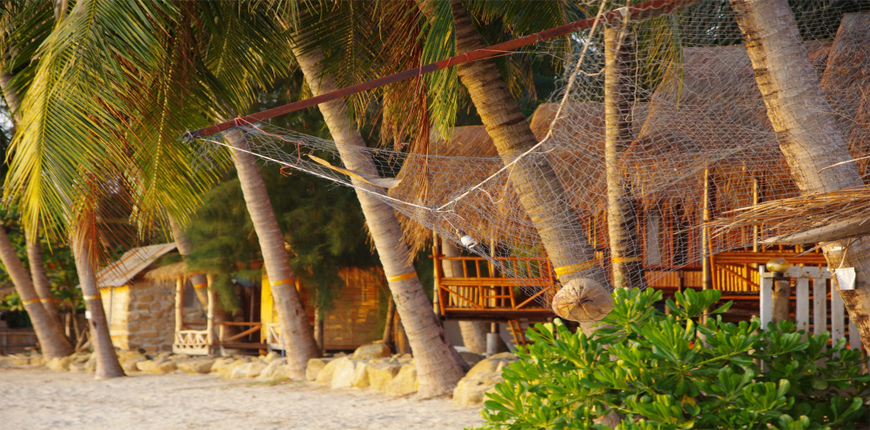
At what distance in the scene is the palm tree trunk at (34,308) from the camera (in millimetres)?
12062

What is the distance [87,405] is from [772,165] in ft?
25.4

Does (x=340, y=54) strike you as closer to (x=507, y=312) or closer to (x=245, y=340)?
(x=507, y=312)

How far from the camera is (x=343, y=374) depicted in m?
8.68

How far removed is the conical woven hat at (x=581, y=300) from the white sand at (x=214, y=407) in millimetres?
2427

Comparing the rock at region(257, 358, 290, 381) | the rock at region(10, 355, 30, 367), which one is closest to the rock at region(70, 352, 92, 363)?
the rock at region(10, 355, 30, 367)

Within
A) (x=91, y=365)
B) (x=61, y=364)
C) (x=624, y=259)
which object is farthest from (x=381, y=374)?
(x=61, y=364)

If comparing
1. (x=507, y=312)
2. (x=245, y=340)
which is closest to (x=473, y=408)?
(x=507, y=312)

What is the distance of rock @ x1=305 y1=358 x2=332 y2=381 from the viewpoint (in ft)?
30.1

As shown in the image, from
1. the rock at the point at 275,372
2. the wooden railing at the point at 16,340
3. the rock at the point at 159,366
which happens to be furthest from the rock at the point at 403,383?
the wooden railing at the point at 16,340

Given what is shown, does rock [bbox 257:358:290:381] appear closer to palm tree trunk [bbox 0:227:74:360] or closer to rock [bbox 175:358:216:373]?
rock [bbox 175:358:216:373]

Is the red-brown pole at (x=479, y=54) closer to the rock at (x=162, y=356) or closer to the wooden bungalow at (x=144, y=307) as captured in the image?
the rock at (x=162, y=356)

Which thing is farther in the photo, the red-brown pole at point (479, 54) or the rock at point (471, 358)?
the rock at point (471, 358)

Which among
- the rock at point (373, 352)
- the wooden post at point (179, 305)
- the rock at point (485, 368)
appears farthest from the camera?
the wooden post at point (179, 305)

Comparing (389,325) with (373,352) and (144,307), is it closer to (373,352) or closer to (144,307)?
(373,352)
